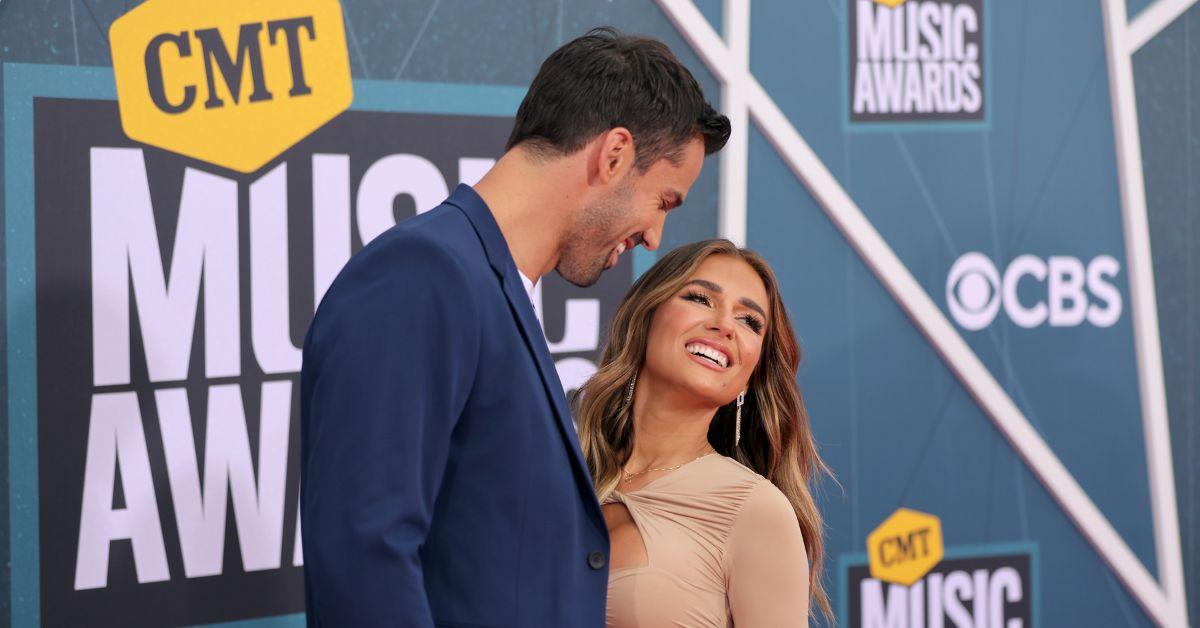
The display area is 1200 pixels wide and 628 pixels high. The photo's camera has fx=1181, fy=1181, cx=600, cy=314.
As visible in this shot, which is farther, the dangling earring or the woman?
the dangling earring

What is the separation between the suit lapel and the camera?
116cm

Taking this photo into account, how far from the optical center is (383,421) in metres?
1.01

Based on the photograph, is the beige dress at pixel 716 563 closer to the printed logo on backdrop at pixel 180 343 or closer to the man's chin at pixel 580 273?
the man's chin at pixel 580 273

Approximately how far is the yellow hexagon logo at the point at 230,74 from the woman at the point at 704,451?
85cm

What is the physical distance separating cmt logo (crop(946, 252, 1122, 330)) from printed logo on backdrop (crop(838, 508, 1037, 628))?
0.52 m

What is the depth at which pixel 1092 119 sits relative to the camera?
2.96 meters

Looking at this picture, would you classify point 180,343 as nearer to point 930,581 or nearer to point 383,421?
point 383,421

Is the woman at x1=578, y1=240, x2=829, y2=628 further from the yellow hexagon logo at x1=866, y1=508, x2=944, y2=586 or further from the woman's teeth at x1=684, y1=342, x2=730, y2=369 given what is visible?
the yellow hexagon logo at x1=866, y1=508, x2=944, y2=586

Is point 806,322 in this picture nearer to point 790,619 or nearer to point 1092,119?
point 1092,119

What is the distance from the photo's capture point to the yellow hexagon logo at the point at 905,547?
281 centimetres

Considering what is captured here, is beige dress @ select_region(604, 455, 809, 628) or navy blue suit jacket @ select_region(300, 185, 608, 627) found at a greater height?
navy blue suit jacket @ select_region(300, 185, 608, 627)

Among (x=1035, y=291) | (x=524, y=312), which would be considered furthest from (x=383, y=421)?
(x=1035, y=291)

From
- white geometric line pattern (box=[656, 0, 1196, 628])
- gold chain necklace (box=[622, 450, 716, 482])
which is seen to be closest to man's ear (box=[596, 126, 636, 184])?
gold chain necklace (box=[622, 450, 716, 482])

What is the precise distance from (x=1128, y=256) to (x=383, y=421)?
253 centimetres
